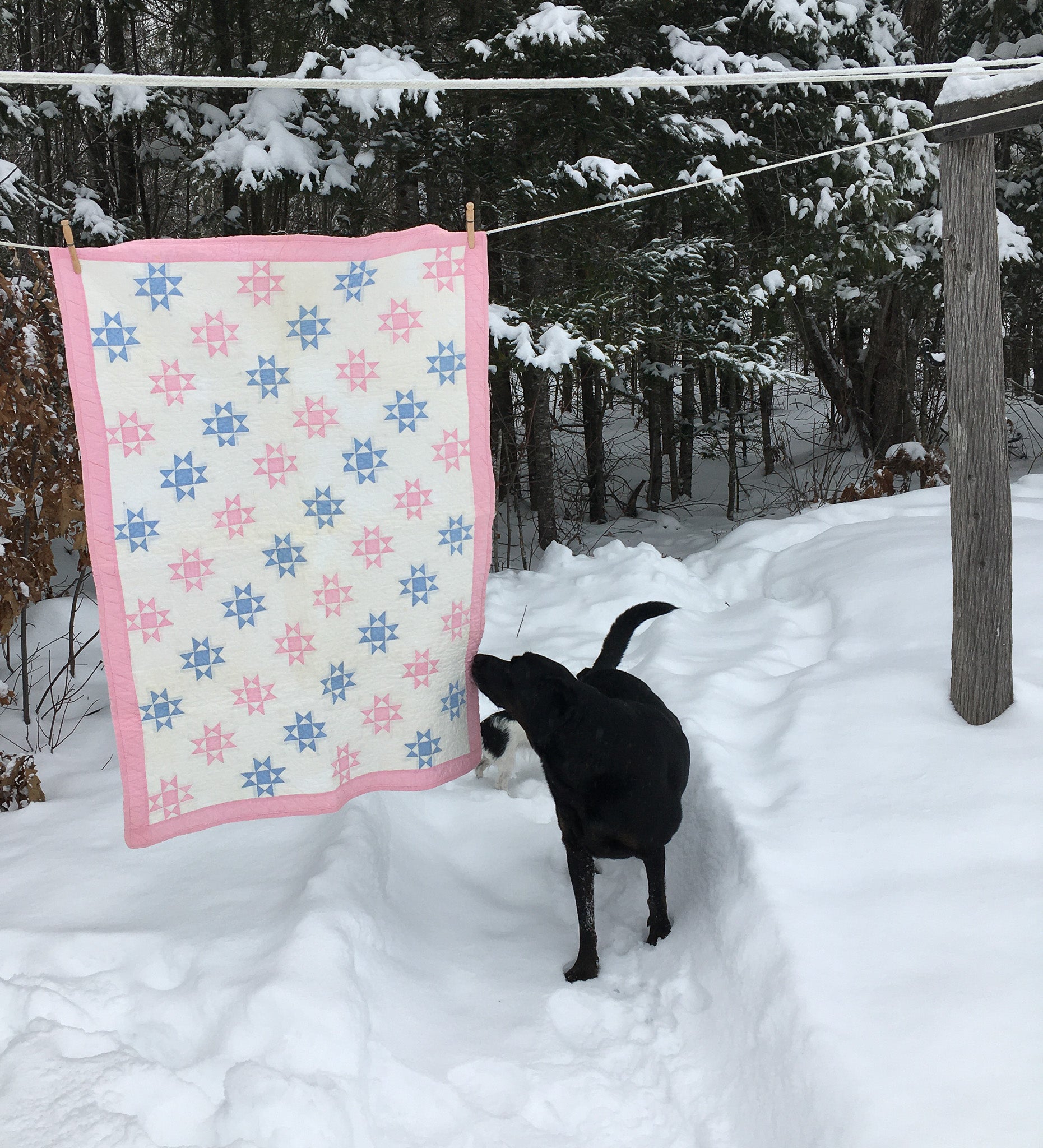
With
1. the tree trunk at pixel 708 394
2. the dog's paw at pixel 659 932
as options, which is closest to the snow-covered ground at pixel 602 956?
the dog's paw at pixel 659 932

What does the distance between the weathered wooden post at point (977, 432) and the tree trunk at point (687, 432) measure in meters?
5.99

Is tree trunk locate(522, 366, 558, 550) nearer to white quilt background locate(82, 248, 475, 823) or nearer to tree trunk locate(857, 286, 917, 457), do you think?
tree trunk locate(857, 286, 917, 457)

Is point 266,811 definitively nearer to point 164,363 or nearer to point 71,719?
point 164,363

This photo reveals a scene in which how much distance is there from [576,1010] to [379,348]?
6.85 ft

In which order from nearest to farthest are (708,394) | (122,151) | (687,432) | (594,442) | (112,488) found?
(112,488) → (122,151) → (594,442) → (687,432) → (708,394)

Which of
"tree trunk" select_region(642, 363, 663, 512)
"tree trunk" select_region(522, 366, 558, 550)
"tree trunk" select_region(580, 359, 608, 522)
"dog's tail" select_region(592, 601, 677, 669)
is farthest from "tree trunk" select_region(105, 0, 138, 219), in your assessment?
"dog's tail" select_region(592, 601, 677, 669)

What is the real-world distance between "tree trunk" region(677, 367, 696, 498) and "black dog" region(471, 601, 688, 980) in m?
6.97

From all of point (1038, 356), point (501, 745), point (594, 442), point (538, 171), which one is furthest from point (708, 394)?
point (501, 745)

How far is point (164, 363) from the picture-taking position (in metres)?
2.49

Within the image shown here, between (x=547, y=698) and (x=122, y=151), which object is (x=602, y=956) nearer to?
(x=547, y=698)

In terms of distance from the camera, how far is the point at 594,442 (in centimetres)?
1009

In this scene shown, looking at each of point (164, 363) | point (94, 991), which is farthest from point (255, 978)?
point (164, 363)

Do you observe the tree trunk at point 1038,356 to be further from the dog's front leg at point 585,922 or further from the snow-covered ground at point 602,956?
the dog's front leg at point 585,922

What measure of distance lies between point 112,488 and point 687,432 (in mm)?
8846
